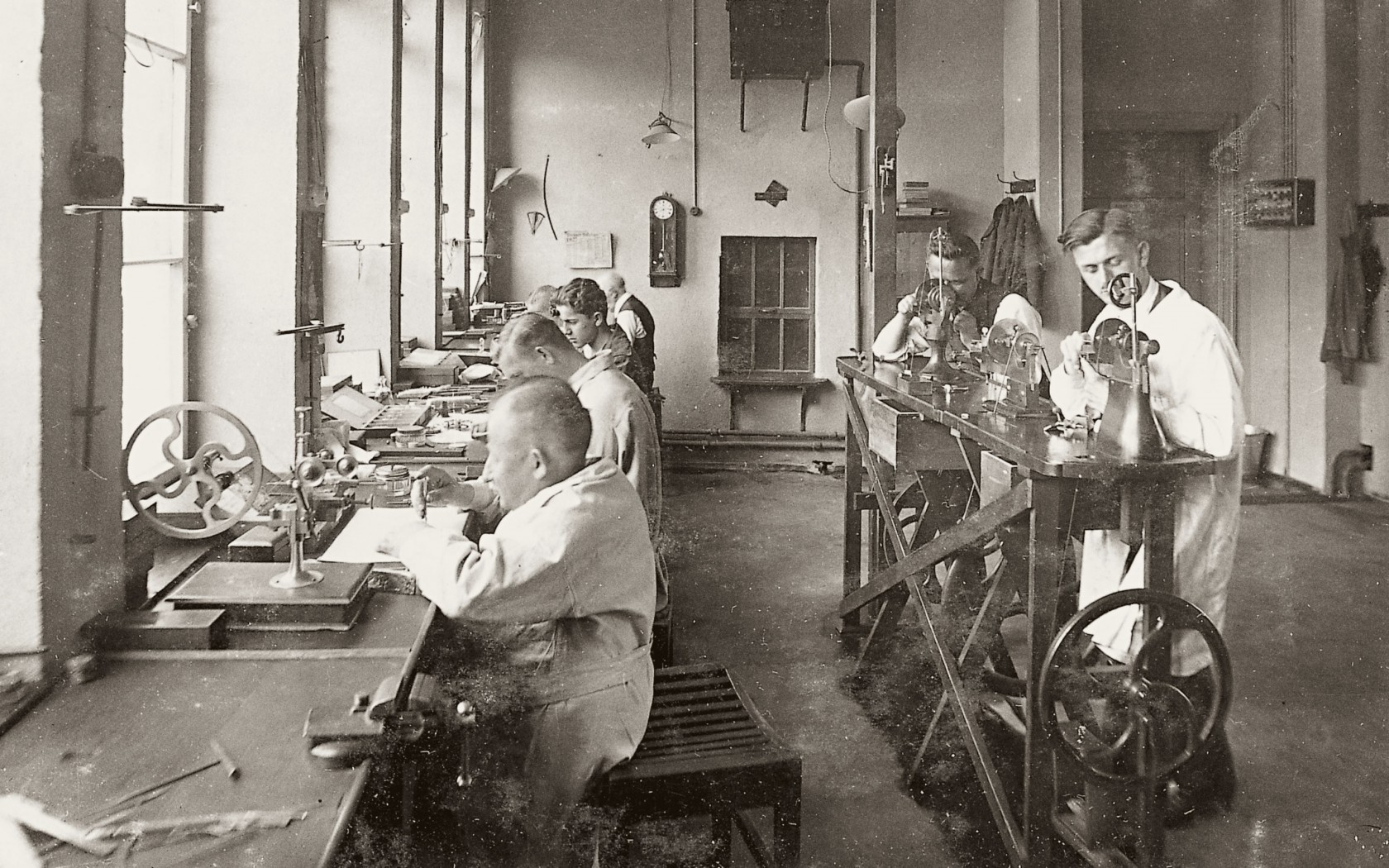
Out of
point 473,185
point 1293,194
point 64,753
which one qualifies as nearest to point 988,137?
point 1293,194

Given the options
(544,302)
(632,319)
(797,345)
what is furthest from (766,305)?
(544,302)

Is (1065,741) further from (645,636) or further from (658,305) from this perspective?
(658,305)

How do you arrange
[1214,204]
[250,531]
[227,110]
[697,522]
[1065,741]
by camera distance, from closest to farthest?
1. [1065,741]
2. [250,531]
3. [227,110]
4. [697,522]
5. [1214,204]

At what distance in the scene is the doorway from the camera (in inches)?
365

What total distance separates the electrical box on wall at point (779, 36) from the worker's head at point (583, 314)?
6512 mm

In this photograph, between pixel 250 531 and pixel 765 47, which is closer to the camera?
pixel 250 531

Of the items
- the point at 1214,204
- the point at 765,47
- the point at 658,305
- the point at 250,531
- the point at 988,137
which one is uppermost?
the point at 765,47

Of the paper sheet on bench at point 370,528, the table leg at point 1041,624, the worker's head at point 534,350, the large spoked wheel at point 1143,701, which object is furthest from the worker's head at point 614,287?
the large spoked wheel at point 1143,701

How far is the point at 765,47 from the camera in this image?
9938 millimetres

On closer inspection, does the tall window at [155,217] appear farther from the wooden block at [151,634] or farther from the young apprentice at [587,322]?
the wooden block at [151,634]

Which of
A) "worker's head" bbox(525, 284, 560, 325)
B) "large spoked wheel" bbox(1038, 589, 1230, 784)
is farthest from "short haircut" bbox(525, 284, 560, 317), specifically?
"large spoked wheel" bbox(1038, 589, 1230, 784)

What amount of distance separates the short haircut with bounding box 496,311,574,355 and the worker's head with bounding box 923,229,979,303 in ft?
6.66

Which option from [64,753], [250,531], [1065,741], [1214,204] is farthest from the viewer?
[1214,204]

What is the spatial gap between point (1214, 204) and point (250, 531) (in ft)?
28.5
